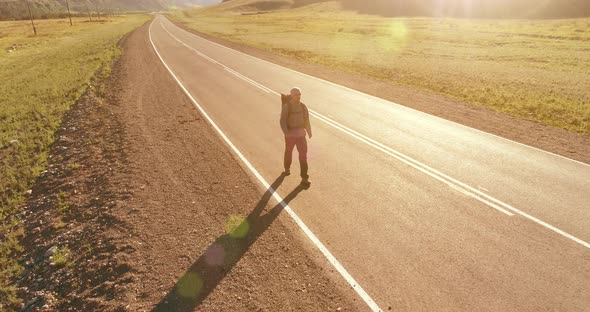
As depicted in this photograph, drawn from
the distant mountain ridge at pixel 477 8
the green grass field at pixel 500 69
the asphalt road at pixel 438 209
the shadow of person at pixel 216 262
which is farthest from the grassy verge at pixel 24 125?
the distant mountain ridge at pixel 477 8

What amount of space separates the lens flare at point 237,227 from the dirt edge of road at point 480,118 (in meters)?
9.00

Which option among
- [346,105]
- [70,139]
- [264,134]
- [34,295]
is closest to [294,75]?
[346,105]

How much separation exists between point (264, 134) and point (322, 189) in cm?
401

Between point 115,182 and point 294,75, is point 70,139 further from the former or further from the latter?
point 294,75

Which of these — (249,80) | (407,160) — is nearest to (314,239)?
(407,160)

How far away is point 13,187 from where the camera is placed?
8633mm

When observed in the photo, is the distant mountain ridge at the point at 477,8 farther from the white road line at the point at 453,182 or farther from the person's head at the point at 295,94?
the person's head at the point at 295,94

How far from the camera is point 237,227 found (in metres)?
6.55

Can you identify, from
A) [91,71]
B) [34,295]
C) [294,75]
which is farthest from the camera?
[91,71]

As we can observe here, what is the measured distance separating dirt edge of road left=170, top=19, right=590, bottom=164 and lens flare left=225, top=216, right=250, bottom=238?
29.5 feet

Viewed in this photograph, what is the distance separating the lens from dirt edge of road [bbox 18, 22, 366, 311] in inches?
195

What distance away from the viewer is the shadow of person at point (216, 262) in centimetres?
488

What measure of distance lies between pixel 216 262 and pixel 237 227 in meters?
1.04

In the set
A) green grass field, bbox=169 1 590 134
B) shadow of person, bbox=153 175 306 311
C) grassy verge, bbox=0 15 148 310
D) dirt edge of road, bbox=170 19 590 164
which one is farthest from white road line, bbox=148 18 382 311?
green grass field, bbox=169 1 590 134
